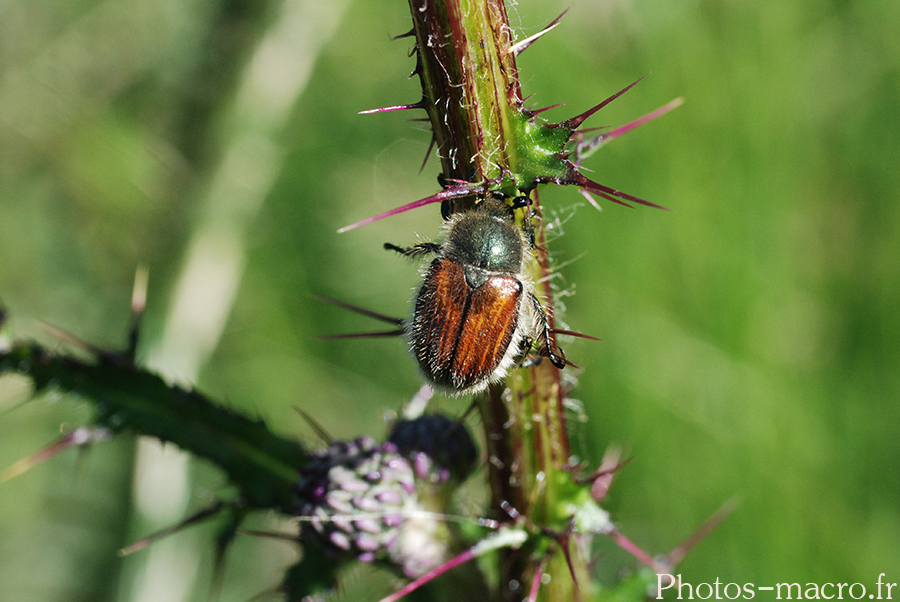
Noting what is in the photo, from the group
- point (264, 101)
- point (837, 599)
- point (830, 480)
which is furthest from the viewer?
point (264, 101)

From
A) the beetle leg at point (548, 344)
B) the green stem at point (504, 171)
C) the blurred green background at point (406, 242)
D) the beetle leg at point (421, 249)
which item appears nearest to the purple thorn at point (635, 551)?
the green stem at point (504, 171)

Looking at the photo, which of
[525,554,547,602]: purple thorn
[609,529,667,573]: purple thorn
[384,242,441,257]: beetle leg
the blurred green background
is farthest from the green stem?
the blurred green background

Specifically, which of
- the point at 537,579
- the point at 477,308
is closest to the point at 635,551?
the point at 537,579

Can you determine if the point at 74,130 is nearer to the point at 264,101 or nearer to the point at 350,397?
the point at 264,101

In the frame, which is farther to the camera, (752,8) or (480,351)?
(752,8)

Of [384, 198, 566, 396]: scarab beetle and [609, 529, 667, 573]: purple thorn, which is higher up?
[384, 198, 566, 396]: scarab beetle

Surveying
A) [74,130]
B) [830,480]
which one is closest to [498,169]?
[830,480]

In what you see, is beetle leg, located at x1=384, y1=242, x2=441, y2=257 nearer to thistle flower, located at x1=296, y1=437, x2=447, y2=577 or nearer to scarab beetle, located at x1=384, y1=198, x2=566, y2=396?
scarab beetle, located at x1=384, y1=198, x2=566, y2=396

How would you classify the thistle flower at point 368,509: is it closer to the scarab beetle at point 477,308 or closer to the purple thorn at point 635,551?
the scarab beetle at point 477,308
